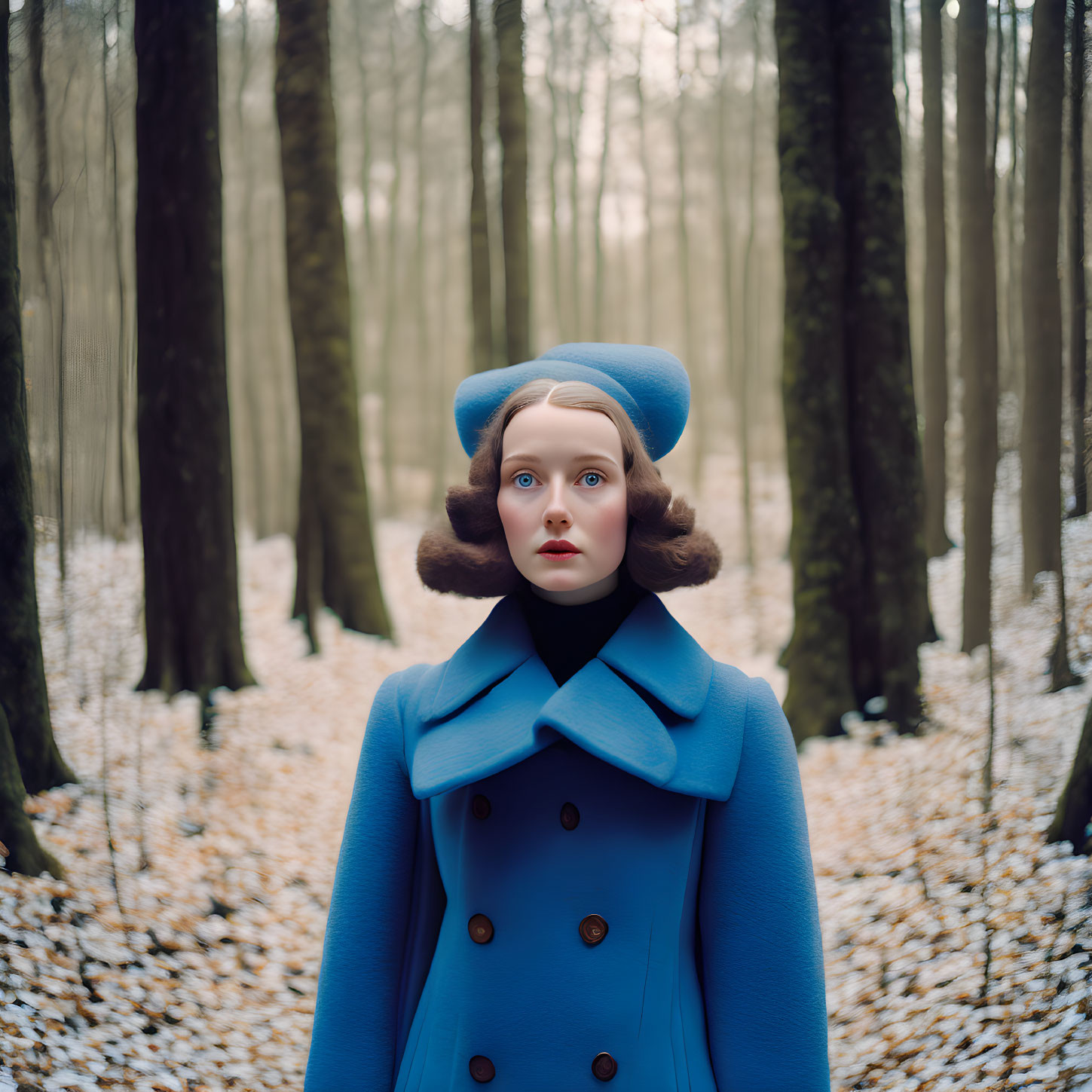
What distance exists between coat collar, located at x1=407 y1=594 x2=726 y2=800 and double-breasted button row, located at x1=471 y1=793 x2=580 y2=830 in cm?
5

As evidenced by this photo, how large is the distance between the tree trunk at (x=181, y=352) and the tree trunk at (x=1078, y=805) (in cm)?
367

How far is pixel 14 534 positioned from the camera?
2.72 meters

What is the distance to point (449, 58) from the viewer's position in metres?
9.36

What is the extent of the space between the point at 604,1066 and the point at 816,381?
3.40 metres

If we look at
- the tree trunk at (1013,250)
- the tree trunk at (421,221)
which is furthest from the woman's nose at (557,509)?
the tree trunk at (421,221)

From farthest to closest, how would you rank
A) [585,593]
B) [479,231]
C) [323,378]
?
[479,231], [323,378], [585,593]

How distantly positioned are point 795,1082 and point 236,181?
10310 millimetres

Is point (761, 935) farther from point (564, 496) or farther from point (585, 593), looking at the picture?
point (564, 496)

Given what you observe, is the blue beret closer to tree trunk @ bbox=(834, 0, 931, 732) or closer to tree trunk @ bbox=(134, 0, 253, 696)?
tree trunk @ bbox=(834, 0, 931, 732)

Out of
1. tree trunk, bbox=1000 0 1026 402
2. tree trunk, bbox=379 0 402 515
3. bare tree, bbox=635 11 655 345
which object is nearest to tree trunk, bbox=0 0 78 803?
tree trunk, bbox=1000 0 1026 402

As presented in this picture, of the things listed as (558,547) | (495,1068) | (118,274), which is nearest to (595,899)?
(495,1068)

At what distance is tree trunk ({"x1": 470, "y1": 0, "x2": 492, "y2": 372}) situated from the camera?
6004mm

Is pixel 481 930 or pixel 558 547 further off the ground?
pixel 558 547

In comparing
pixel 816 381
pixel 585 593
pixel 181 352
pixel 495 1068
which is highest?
pixel 181 352
